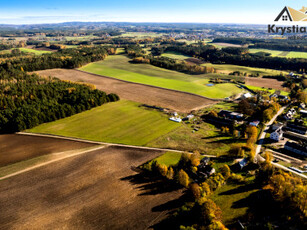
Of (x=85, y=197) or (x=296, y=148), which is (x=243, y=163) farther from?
(x=85, y=197)

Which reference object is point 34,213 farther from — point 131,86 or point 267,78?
point 267,78

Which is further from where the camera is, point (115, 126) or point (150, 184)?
point (115, 126)

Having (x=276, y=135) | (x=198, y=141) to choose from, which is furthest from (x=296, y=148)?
(x=198, y=141)

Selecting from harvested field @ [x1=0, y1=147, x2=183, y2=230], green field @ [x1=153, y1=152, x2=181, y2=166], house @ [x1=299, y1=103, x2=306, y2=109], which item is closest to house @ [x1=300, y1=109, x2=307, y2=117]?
house @ [x1=299, y1=103, x2=306, y2=109]

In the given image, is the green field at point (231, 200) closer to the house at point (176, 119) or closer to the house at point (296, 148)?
the house at point (296, 148)

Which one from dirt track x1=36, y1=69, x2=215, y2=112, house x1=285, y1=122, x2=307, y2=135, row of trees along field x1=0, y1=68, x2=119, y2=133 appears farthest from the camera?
dirt track x1=36, y1=69, x2=215, y2=112

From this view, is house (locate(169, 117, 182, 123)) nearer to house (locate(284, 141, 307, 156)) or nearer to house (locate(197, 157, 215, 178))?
house (locate(197, 157, 215, 178))
